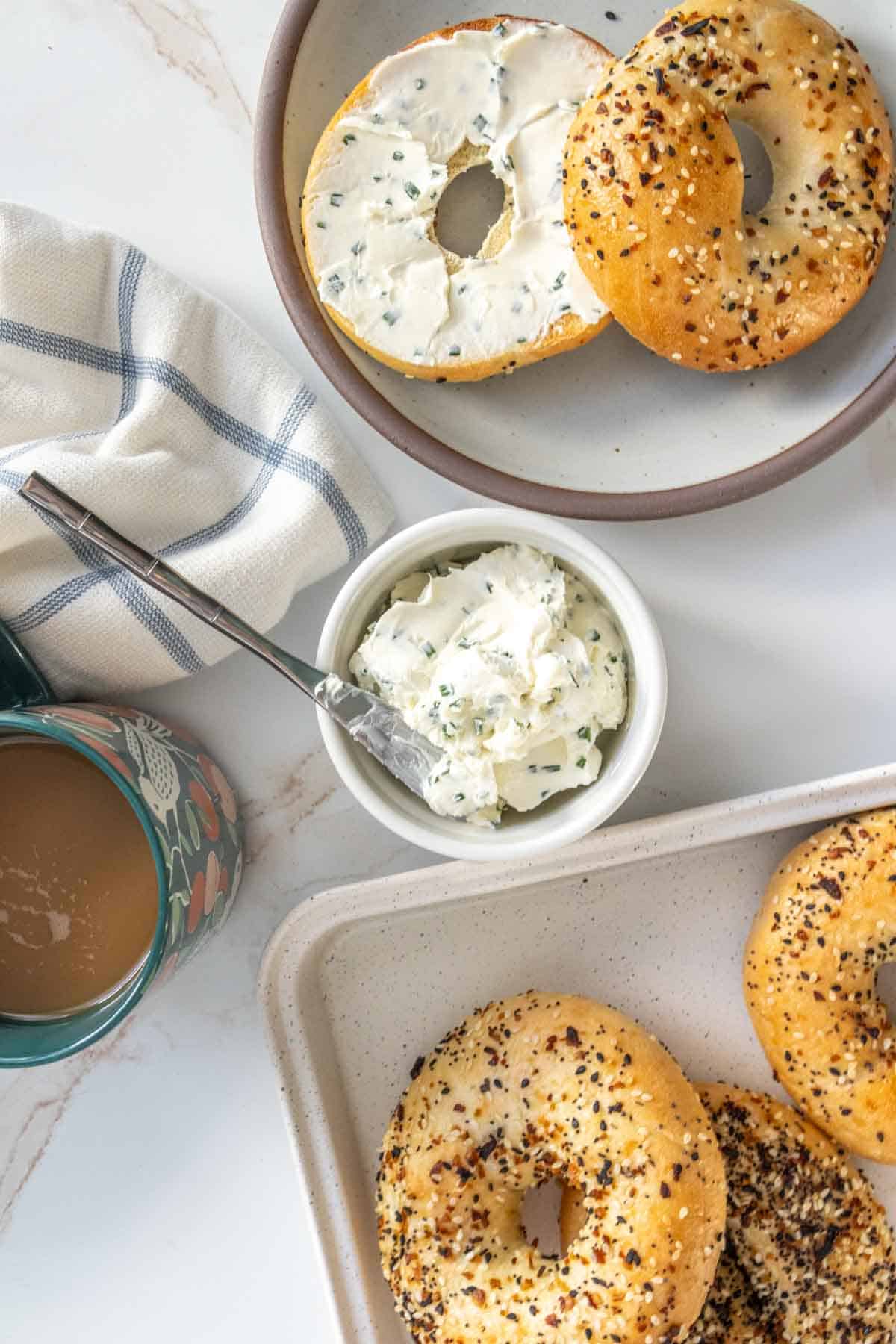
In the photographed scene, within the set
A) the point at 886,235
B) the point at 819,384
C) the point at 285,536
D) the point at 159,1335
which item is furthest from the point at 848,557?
the point at 159,1335

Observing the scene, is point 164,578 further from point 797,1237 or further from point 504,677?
point 797,1237

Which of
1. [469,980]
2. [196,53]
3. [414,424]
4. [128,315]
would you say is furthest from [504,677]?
[196,53]

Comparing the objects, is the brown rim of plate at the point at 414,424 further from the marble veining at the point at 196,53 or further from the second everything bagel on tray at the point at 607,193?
the marble veining at the point at 196,53

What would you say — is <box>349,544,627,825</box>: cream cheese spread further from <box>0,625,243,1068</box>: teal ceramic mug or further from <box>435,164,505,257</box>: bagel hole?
<box>435,164,505,257</box>: bagel hole

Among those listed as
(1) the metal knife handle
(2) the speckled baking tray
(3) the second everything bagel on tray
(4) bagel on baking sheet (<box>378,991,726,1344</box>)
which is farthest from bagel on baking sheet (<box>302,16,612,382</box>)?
(4) bagel on baking sheet (<box>378,991,726,1344</box>)

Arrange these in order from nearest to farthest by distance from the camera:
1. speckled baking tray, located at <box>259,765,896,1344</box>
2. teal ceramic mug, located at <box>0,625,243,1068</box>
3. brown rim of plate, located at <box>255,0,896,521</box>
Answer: teal ceramic mug, located at <box>0,625,243,1068</box> < brown rim of plate, located at <box>255,0,896,521</box> < speckled baking tray, located at <box>259,765,896,1344</box>

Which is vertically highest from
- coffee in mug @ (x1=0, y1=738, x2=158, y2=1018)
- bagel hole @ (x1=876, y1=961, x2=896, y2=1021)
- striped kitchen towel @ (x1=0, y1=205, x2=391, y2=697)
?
striped kitchen towel @ (x1=0, y1=205, x2=391, y2=697)

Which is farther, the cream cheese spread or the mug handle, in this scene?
the mug handle
